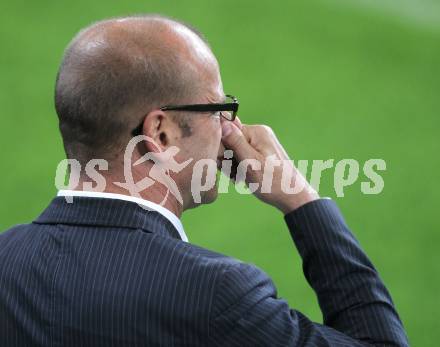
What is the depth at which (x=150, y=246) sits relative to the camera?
150 centimetres

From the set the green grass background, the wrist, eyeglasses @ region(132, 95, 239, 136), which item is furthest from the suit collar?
the green grass background

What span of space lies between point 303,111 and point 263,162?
277 centimetres

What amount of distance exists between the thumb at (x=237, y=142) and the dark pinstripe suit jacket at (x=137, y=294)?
0.97 feet

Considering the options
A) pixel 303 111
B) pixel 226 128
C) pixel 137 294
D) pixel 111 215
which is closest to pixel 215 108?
pixel 226 128

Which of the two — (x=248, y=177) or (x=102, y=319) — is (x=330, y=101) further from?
(x=102, y=319)

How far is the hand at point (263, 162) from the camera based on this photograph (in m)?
1.75

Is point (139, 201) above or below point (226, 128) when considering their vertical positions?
below

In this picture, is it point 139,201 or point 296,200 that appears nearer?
point 139,201

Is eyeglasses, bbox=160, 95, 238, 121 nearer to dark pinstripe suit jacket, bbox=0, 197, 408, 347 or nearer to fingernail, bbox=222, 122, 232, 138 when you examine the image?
fingernail, bbox=222, 122, 232, 138

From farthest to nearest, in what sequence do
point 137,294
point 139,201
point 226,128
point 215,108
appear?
point 226,128, point 215,108, point 139,201, point 137,294

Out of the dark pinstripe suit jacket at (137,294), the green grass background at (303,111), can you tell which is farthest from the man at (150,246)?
the green grass background at (303,111)

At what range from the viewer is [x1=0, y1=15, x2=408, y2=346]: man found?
1.44m

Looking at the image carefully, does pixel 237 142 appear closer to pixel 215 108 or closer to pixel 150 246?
pixel 215 108

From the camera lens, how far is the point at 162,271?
146 centimetres
